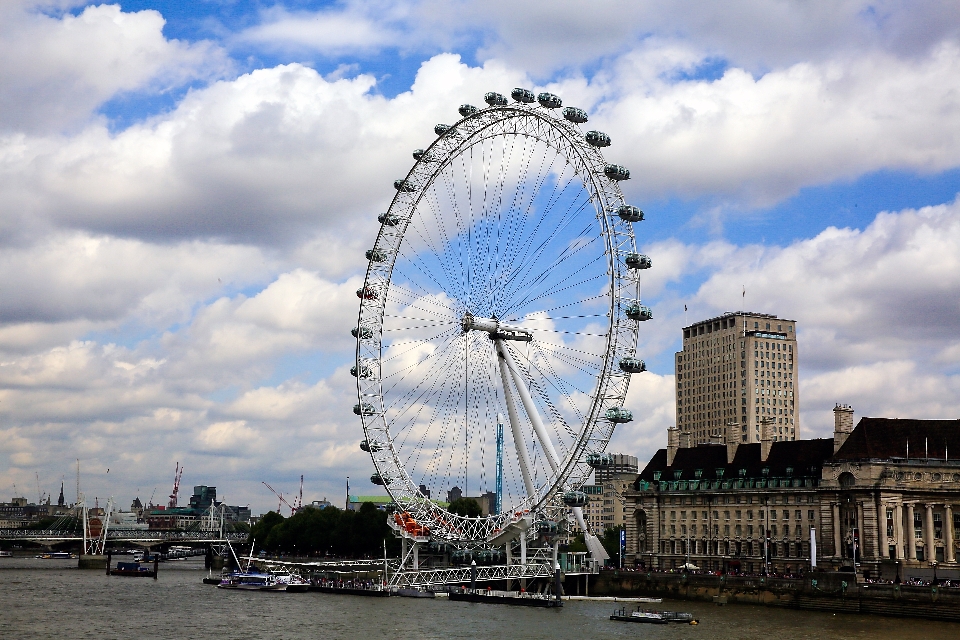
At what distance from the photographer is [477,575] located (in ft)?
351

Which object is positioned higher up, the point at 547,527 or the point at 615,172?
the point at 615,172

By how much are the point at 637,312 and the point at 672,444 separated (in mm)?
46514

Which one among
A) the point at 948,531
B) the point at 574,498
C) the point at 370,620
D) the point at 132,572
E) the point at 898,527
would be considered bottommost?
the point at 132,572

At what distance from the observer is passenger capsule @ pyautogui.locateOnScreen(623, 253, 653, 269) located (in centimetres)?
9300

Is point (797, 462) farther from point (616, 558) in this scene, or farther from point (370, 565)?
point (370, 565)

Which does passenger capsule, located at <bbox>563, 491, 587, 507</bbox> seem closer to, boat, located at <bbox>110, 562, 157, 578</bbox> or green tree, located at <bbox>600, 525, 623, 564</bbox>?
green tree, located at <bbox>600, 525, 623, 564</bbox>

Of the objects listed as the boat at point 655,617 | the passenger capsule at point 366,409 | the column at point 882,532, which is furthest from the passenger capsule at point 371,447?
the column at point 882,532

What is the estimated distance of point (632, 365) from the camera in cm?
9262

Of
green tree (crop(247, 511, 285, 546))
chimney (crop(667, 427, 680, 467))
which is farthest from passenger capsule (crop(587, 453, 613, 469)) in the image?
green tree (crop(247, 511, 285, 546))

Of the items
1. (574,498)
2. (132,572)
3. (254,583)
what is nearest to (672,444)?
(574,498)

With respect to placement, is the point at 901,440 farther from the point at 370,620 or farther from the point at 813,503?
the point at 370,620

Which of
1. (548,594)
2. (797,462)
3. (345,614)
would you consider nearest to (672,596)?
(548,594)

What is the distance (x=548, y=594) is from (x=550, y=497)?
27.5ft

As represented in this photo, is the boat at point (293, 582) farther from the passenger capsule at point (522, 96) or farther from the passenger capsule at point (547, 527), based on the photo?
the passenger capsule at point (522, 96)
